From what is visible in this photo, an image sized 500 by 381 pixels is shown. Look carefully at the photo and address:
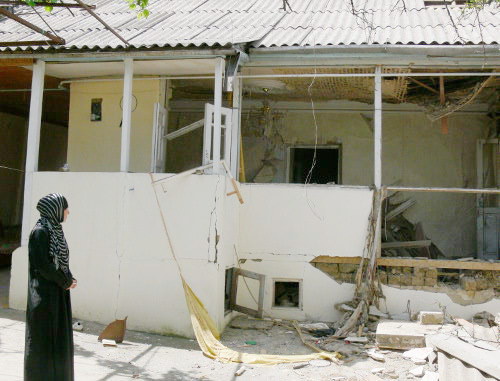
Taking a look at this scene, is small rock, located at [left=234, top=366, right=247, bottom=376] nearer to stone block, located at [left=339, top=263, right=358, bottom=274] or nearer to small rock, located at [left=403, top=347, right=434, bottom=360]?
small rock, located at [left=403, top=347, right=434, bottom=360]

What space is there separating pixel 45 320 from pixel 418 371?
4.03 m

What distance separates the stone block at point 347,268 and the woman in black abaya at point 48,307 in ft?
15.4

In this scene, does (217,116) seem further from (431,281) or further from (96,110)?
(431,281)

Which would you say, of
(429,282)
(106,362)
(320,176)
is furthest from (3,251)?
(429,282)

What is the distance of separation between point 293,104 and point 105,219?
15.4ft

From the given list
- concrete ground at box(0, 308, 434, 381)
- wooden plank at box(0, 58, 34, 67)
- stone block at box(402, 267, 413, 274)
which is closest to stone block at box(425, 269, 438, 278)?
stone block at box(402, 267, 413, 274)

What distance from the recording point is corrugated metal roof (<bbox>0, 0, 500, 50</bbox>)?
7629mm

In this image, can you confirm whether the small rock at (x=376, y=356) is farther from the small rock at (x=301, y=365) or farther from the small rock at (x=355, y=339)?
the small rock at (x=301, y=365)

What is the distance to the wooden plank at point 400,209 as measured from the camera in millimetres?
9672

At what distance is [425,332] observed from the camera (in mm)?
6656

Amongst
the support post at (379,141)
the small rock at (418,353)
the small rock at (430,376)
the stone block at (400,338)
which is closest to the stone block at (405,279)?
the support post at (379,141)

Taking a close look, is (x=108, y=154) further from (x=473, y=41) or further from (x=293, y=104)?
(x=473, y=41)

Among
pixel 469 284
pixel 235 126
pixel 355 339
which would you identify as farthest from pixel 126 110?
pixel 469 284

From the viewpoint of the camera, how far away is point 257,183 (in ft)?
27.6
